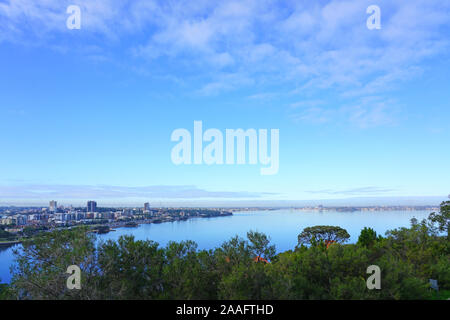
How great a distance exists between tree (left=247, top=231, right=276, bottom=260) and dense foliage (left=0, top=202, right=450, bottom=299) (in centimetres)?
93

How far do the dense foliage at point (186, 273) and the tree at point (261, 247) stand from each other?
0.93 meters

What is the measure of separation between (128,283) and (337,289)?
7.23 m

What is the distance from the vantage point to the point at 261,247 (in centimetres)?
1429

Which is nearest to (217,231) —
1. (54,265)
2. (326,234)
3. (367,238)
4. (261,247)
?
(326,234)

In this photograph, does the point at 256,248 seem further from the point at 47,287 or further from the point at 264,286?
the point at 47,287

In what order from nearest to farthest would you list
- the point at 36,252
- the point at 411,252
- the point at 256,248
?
the point at 36,252 → the point at 256,248 → the point at 411,252

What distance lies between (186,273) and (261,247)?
5706mm

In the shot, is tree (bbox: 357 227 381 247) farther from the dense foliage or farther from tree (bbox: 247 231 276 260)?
the dense foliage

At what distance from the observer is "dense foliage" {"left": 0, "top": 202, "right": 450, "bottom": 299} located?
8969 millimetres

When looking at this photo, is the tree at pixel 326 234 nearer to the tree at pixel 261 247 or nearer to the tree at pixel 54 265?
the tree at pixel 261 247

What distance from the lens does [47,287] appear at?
9.18 metres

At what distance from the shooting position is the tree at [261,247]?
14180 mm
